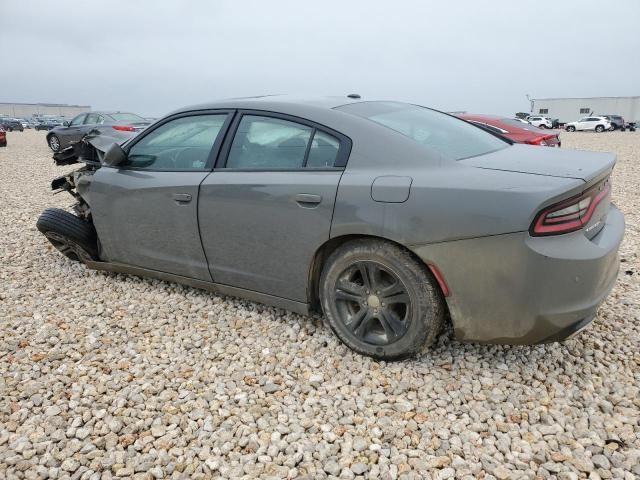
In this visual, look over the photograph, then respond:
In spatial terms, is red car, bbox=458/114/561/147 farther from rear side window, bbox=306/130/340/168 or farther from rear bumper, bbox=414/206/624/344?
rear bumper, bbox=414/206/624/344

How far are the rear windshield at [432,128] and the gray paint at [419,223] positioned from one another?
115 millimetres

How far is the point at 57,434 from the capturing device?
88.2 inches

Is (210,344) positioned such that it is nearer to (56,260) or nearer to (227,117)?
(227,117)

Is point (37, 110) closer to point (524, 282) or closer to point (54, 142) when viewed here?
point (54, 142)

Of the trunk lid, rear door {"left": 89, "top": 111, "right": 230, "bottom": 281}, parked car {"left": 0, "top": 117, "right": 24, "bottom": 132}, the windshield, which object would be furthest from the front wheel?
parked car {"left": 0, "top": 117, "right": 24, "bottom": 132}

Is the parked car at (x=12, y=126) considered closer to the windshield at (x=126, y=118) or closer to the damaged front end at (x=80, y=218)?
the windshield at (x=126, y=118)

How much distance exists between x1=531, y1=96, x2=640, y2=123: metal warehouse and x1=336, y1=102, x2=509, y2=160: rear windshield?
5368 centimetres

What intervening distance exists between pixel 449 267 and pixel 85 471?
1.84 meters

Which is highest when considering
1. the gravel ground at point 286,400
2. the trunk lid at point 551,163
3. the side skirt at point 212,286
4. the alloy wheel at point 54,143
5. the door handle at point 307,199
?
the trunk lid at point 551,163

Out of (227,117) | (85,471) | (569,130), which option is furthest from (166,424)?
(569,130)

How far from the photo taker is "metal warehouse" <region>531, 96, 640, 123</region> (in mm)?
46938

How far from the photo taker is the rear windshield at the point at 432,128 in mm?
2689

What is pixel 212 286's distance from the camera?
332 cm

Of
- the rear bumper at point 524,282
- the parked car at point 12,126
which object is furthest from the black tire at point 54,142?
the parked car at point 12,126
